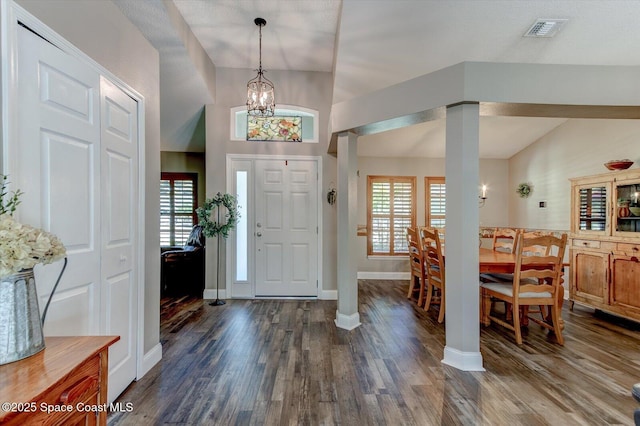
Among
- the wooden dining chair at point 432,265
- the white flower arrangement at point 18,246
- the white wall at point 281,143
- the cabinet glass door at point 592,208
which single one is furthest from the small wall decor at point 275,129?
the cabinet glass door at point 592,208

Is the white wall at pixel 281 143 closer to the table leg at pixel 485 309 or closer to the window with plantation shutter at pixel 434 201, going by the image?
the table leg at pixel 485 309

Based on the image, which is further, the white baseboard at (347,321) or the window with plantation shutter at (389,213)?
the window with plantation shutter at (389,213)

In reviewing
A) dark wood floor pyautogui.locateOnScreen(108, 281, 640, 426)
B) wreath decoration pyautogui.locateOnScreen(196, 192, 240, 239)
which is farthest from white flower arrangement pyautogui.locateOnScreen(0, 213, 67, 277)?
wreath decoration pyautogui.locateOnScreen(196, 192, 240, 239)

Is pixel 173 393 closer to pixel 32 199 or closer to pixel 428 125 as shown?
pixel 32 199

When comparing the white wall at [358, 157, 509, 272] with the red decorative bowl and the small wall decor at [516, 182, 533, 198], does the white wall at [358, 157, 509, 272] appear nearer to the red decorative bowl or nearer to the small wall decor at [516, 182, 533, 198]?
the small wall decor at [516, 182, 533, 198]

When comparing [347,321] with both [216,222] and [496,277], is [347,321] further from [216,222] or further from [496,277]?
[216,222]

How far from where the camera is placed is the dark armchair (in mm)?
4770

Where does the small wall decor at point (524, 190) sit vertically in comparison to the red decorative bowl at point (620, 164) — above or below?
below

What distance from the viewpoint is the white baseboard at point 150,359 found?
7.55 feet

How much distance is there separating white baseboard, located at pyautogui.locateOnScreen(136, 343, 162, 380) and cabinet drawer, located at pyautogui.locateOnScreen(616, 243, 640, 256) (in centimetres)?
515

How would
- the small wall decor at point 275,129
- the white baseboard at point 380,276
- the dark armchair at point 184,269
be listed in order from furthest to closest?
the white baseboard at point 380,276 → the dark armchair at point 184,269 → the small wall decor at point 275,129

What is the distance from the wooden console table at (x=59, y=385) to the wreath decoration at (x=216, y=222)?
116 inches

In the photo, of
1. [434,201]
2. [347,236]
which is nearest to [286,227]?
[347,236]

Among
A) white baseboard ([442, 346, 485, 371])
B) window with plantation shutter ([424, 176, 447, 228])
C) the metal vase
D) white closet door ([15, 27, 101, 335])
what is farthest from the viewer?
window with plantation shutter ([424, 176, 447, 228])
